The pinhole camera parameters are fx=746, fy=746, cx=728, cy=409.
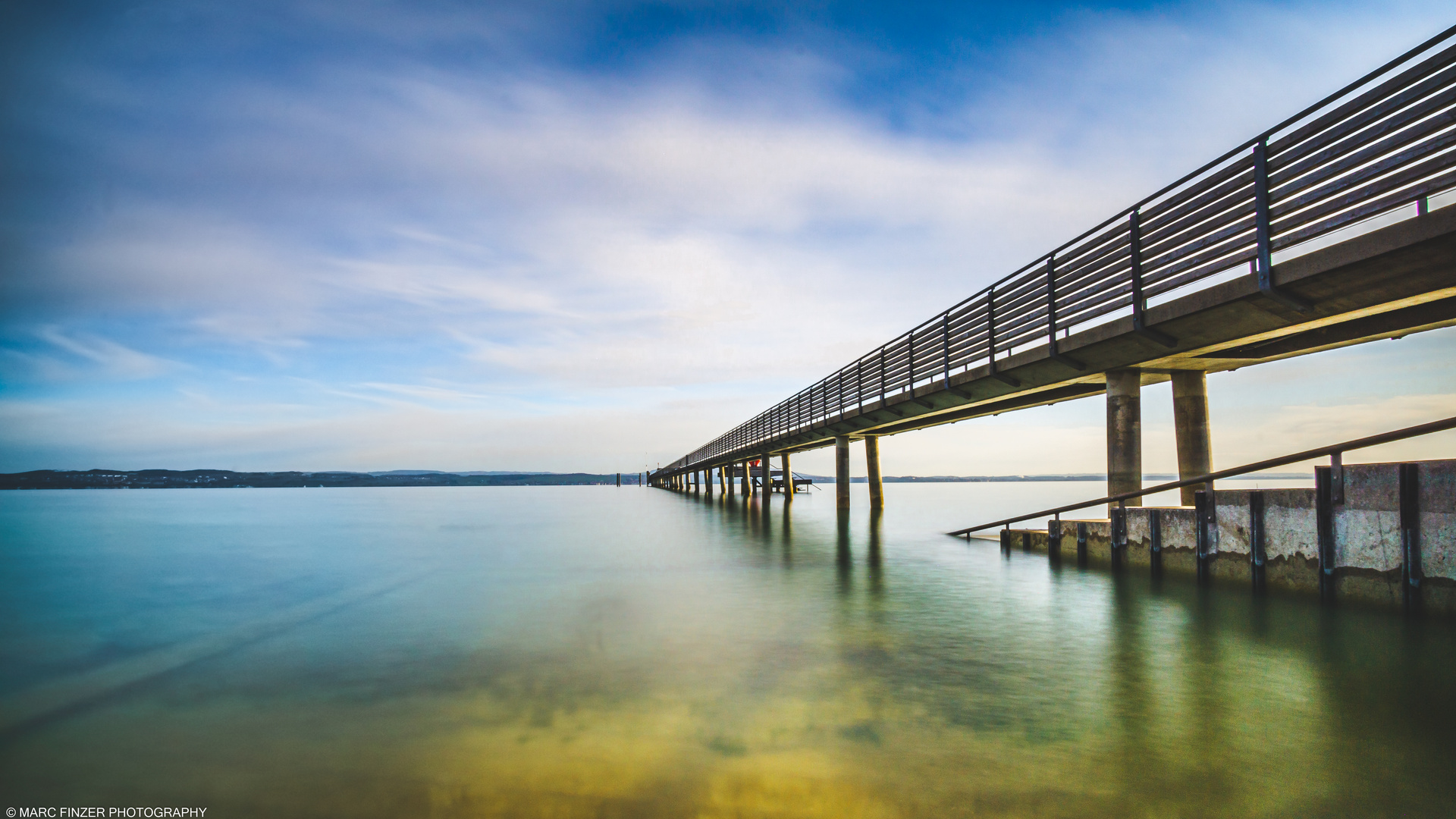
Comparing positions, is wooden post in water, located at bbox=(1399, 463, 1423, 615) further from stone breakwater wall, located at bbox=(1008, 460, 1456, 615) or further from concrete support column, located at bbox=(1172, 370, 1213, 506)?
concrete support column, located at bbox=(1172, 370, 1213, 506)

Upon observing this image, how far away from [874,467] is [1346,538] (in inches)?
1226

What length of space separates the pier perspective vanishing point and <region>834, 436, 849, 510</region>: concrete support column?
21070mm

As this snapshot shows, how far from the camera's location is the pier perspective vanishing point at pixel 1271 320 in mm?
8227

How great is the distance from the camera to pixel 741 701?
6379mm

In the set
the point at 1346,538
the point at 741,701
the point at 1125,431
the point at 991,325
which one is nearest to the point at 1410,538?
the point at 1346,538

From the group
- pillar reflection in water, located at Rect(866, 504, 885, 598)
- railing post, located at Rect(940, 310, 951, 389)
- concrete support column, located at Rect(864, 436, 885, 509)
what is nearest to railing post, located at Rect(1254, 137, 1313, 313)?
pillar reflection in water, located at Rect(866, 504, 885, 598)

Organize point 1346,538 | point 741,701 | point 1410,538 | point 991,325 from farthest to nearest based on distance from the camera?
point 991,325 < point 1346,538 < point 1410,538 < point 741,701

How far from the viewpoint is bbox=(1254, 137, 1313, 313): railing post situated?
9.78 meters

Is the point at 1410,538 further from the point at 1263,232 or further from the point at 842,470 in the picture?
the point at 842,470

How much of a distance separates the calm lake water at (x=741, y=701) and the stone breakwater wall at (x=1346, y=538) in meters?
0.60

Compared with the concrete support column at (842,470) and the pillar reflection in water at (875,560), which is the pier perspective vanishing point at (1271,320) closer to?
the pillar reflection in water at (875,560)

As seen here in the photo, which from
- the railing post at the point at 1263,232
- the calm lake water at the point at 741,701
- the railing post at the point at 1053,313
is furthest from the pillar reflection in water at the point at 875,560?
the railing post at the point at 1263,232

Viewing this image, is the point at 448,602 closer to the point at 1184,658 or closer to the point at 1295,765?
the point at 1184,658

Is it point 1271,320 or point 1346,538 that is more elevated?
point 1271,320
